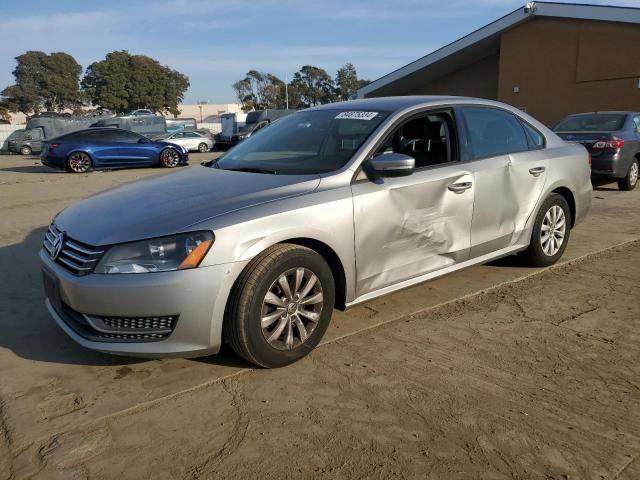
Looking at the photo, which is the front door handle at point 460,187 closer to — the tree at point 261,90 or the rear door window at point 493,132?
the rear door window at point 493,132

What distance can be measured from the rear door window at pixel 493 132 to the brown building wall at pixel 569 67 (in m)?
16.6

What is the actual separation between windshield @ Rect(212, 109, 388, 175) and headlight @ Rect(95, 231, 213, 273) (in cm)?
99

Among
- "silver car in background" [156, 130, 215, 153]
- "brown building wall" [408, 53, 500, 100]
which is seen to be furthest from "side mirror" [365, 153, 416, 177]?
"silver car in background" [156, 130, 215, 153]

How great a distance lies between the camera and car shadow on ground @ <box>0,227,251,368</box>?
3336 millimetres

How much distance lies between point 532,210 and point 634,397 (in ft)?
7.04

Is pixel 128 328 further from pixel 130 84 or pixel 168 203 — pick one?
pixel 130 84

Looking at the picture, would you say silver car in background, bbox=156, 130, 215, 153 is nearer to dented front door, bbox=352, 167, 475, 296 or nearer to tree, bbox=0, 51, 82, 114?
dented front door, bbox=352, 167, 475, 296

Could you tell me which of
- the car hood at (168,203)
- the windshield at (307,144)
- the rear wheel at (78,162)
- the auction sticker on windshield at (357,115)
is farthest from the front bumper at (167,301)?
the rear wheel at (78,162)

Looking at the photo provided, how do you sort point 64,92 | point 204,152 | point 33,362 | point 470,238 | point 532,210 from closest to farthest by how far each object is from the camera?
point 33,362
point 470,238
point 532,210
point 204,152
point 64,92

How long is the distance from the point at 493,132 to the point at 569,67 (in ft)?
61.0

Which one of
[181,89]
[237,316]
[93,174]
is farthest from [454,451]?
[181,89]

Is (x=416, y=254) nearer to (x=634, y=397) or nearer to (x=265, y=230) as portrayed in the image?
(x=265, y=230)

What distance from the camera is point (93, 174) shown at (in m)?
15.1

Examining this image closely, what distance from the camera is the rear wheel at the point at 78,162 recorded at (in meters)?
15.5
